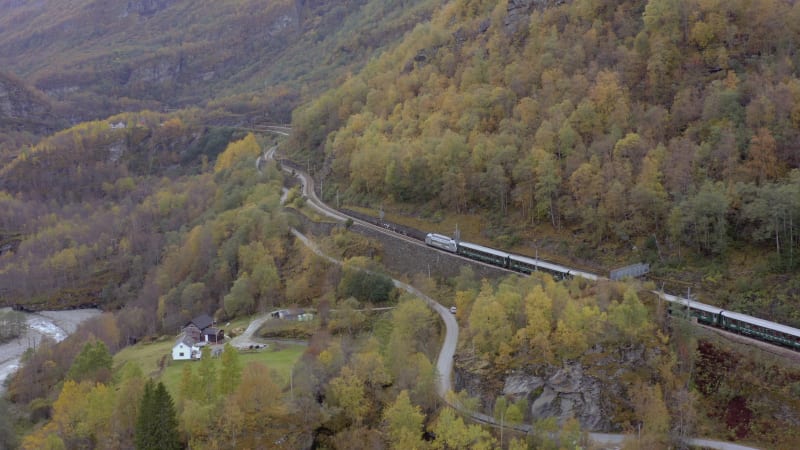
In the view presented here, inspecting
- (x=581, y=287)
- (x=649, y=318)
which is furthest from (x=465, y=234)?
(x=649, y=318)

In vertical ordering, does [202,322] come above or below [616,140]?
below

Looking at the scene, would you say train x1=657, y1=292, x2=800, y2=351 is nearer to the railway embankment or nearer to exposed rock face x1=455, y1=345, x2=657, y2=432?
exposed rock face x1=455, y1=345, x2=657, y2=432

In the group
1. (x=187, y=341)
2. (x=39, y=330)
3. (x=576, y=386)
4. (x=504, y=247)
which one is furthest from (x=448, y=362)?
(x=39, y=330)

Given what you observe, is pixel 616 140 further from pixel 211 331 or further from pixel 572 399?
pixel 211 331

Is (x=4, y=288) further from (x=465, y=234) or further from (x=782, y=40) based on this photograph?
(x=782, y=40)

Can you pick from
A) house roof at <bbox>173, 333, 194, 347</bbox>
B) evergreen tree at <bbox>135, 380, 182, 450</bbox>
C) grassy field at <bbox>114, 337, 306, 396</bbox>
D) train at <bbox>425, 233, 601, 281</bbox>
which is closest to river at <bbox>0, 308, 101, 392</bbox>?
grassy field at <bbox>114, 337, 306, 396</bbox>
